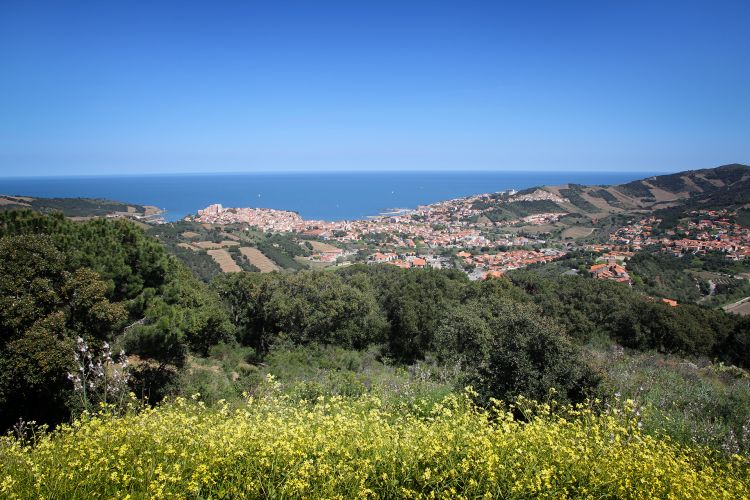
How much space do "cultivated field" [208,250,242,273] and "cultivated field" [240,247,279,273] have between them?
2.58m

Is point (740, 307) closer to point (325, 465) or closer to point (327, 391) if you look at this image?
point (327, 391)

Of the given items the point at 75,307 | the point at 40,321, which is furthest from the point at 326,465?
the point at 75,307

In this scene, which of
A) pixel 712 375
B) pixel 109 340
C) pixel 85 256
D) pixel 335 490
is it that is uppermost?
pixel 85 256

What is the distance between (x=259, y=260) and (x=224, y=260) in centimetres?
521

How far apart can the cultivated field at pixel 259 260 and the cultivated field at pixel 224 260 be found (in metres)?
2.58

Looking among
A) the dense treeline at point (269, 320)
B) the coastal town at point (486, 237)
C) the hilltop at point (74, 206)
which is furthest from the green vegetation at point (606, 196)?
the hilltop at point (74, 206)

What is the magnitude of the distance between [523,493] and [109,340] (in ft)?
31.5

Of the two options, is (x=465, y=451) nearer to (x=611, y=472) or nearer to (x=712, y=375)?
(x=611, y=472)

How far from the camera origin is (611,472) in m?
2.84

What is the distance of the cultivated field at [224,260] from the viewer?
149 ft

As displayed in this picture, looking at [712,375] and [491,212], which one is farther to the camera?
[491,212]

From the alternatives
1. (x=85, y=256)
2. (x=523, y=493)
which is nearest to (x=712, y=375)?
(x=523, y=493)

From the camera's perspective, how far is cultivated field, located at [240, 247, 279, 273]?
50.0 meters

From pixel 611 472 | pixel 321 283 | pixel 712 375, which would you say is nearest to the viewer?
pixel 611 472
